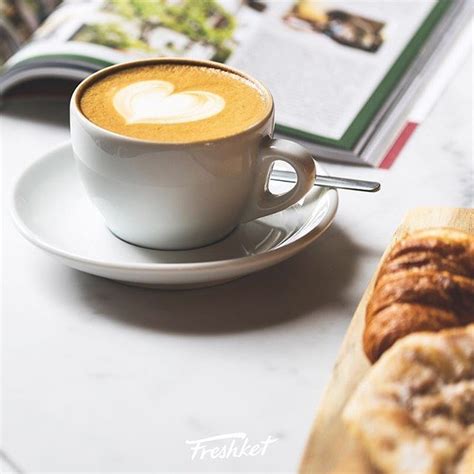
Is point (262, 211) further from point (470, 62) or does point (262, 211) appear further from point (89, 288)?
point (470, 62)

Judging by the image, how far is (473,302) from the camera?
2.39 ft

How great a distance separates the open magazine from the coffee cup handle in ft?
0.89

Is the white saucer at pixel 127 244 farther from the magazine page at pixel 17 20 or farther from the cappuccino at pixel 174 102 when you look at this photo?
the magazine page at pixel 17 20

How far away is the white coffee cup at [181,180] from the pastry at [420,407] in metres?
0.26

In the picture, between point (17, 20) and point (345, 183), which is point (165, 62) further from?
point (17, 20)

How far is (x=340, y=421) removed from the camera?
648 mm

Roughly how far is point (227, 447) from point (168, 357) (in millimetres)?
123

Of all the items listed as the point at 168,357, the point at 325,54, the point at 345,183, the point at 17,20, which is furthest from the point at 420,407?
the point at 17,20

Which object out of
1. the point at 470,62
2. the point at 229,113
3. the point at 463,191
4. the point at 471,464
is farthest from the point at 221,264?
the point at 470,62

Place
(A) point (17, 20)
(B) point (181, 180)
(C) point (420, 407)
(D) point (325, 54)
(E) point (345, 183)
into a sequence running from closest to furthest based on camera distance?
(C) point (420, 407)
(B) point (181, 180)
(E) point (345, 183)
(D) point (325, 54)
(A) point (17, 20)

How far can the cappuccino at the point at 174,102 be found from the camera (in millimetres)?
845

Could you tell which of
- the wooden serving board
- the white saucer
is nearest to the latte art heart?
the white saucer

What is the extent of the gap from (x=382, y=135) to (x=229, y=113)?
1.21 ft

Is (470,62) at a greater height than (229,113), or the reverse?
(229,113)
